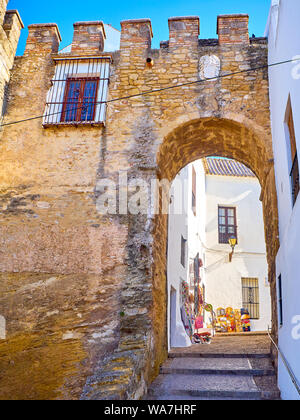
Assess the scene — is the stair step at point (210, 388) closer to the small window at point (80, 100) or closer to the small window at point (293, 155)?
the small window at point (293, 155)

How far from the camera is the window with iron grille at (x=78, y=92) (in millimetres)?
7336

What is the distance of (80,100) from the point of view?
747cm

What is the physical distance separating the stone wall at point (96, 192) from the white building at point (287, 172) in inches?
28.4

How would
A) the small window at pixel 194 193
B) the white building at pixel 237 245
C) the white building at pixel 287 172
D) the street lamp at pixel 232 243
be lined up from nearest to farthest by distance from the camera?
the white building at pixel 287 172 < the small window at pixel 194 193 < the white building at pixel 237 245 < the street lamp at pixel 232 243

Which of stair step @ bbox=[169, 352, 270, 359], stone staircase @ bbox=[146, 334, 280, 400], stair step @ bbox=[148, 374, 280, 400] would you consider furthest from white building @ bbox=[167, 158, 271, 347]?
stair step @ bbox=[148, 374, 280, 400]

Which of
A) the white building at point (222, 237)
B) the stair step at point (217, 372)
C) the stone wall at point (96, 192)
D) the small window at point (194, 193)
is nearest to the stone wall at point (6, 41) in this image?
the stone wall at point (96, 192)

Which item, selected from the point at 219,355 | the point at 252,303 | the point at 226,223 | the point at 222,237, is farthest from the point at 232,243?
the point at 219,355

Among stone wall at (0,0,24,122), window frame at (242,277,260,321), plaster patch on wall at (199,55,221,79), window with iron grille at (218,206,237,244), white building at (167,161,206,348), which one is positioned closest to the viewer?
plaster patch on wall at (199,55,221,79)


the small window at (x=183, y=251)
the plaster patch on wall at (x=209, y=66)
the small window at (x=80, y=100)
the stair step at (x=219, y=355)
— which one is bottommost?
the stair step at (x=219, y=355)

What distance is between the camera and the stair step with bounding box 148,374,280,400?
16.5 feet

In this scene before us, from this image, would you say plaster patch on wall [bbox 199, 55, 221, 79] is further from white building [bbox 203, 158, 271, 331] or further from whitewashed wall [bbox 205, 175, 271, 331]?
whitewashed wall [bbox 205, 175, 271, 331]

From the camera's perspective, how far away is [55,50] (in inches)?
314

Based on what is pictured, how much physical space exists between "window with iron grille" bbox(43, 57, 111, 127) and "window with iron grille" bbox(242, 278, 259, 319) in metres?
10.5

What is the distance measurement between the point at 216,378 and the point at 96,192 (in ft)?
11.2
